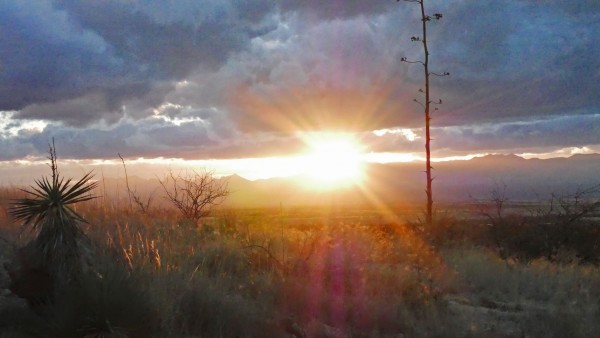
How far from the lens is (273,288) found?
363 inches

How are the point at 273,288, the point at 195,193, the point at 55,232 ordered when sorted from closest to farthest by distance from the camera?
the point at 55,232, the point at 273,288, the point at 195,193

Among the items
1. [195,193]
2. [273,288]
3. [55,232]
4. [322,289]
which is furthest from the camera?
[195,193]

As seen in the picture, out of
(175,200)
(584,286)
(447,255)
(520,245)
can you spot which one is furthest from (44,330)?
(520,245)

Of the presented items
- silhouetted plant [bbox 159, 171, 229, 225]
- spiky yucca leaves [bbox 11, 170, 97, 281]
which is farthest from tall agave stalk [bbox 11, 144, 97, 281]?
silhouetted plant [bbox 159, 171, 229, 225]

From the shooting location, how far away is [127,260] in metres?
8.35

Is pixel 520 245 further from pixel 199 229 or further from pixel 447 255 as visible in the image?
pixel 199 229

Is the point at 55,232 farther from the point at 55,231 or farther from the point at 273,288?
the point at 273,288

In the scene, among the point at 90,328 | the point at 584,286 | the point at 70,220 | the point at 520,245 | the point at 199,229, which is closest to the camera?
the point at 90,328

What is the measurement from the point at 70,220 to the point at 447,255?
1162cm

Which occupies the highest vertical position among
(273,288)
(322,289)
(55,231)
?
(55,231)

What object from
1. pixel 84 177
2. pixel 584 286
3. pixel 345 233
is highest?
pixel 84 177

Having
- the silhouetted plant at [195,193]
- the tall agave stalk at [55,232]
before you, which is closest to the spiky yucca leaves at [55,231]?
the tall agave stalk at [55,232]

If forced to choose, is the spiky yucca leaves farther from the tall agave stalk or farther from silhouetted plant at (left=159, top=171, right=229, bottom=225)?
silhouetted plant at (left=159, top=171, right=229, bottom=225)

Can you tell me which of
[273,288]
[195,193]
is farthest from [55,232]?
[195,193]
